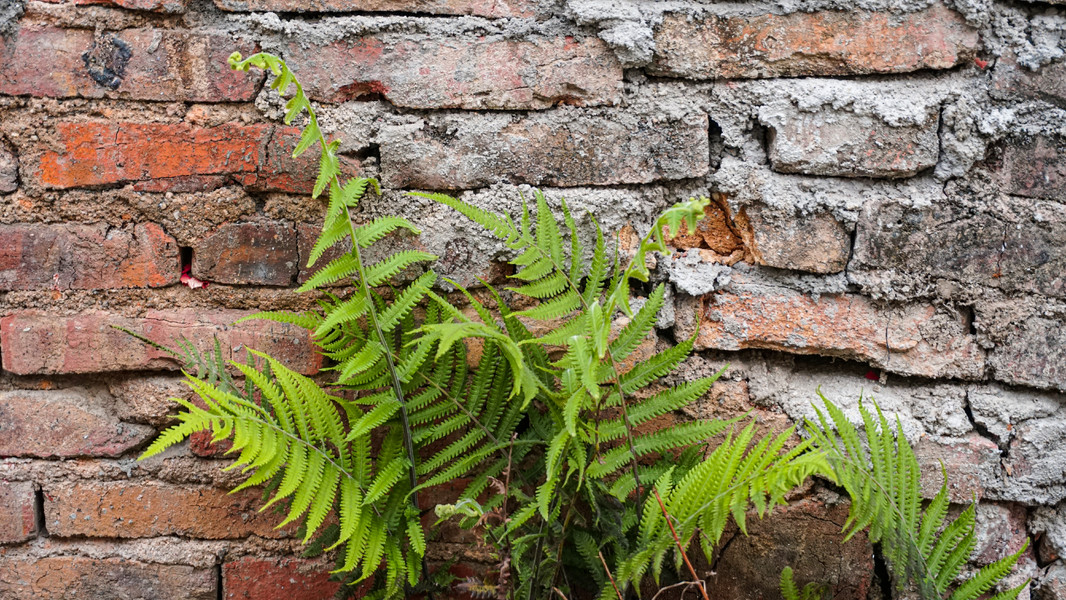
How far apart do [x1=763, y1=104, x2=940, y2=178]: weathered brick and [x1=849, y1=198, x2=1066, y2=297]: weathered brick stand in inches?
3.0

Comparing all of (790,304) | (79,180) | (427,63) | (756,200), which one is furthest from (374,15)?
(790,304)

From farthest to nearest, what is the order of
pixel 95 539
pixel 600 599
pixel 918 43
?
1. pixel 95 539
2. pixel 918 43
3. pixel 600 599

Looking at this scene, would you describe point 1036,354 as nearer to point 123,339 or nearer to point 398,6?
point 398,6

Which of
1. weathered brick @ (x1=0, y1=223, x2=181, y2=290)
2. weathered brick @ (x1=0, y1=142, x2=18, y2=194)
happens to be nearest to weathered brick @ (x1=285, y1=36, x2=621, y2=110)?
weathered brick @ (x1=0, y1=223, x2=181, y2=290)

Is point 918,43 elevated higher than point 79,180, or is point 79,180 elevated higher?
point 918,43

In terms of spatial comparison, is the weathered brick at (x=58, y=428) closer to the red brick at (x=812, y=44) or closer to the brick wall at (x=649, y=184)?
the brick wall at (x=649, y=184)

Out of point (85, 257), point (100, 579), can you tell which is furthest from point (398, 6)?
point (100, 579)

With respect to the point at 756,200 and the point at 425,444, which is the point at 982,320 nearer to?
the point at 756,200

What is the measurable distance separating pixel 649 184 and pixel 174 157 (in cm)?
88

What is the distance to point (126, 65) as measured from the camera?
1.34m

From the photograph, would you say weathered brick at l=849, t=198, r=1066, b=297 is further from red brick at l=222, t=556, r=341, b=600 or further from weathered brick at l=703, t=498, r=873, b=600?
red brick at l=222, t=556, r=341, b=600

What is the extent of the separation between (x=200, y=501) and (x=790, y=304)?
1187 millimetres

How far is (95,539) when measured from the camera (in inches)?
56.2

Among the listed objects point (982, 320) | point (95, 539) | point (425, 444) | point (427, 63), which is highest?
point (427, 63)
